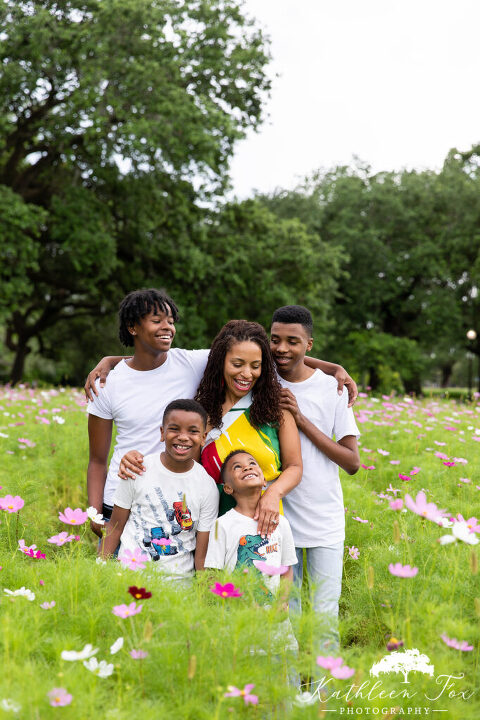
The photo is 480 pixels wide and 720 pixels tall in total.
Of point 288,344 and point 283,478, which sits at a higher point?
point 288,344

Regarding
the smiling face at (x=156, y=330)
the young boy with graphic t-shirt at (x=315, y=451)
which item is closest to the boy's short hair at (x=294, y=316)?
the young boy with graphic t-shirt at (x=315, y=451)

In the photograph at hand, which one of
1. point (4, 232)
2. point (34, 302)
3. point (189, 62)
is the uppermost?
point (189, 62)

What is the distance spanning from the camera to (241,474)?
2.77 metres

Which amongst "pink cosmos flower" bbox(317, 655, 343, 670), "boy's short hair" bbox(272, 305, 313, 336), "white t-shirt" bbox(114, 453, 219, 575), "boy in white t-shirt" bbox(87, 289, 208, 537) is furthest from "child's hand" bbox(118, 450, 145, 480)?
"pink cosmos flower" bbox(317, 655, 343, 670)

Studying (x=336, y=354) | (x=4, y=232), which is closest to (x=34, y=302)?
(x=4, y=232)

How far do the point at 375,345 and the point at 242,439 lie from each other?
73.5ft

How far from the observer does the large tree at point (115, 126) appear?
1388 centimetres

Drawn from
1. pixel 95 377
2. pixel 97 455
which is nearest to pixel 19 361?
pixel 95 377

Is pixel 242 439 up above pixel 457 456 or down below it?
above

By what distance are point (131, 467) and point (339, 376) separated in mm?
1275

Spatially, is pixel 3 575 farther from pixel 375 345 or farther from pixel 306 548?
pixel 375 345

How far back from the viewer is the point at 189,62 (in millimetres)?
15312

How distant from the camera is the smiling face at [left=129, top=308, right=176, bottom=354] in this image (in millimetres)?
3297

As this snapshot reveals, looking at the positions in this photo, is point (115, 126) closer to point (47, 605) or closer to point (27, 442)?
point (27, 442)
